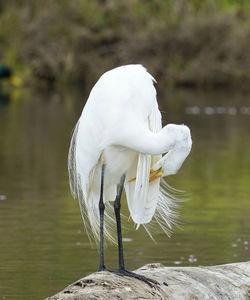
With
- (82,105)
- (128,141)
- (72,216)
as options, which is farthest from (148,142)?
(82,105)

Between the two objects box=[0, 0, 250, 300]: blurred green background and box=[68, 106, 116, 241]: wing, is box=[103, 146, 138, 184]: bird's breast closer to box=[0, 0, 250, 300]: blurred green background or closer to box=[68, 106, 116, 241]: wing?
box=[68, 106, 116, 241]: wing

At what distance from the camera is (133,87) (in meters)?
7.11

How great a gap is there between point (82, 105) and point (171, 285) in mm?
28203

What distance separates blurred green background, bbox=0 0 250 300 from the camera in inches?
396

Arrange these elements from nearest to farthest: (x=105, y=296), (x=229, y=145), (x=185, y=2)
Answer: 1. (x=105, y=296)
2. (x=229, y=145)
3. (x=185, y=2)

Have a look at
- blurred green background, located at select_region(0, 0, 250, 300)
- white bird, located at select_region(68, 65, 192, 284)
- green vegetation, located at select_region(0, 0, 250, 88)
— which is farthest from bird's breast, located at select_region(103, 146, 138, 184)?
green vegetation, located at select_region(0, 0, 250, 88)

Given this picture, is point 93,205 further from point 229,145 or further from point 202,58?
point 202,58

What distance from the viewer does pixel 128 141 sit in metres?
6.91

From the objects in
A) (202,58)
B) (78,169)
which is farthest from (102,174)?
(202,58)

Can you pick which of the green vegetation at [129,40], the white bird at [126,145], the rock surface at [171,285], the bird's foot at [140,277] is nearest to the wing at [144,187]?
the white bird at [126,145]

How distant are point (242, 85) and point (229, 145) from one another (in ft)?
83.2

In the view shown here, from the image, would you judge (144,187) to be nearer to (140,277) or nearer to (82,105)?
(140,277)

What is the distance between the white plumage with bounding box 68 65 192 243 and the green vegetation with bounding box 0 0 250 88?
3933 centimetres

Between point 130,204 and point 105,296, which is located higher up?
point 130,204
